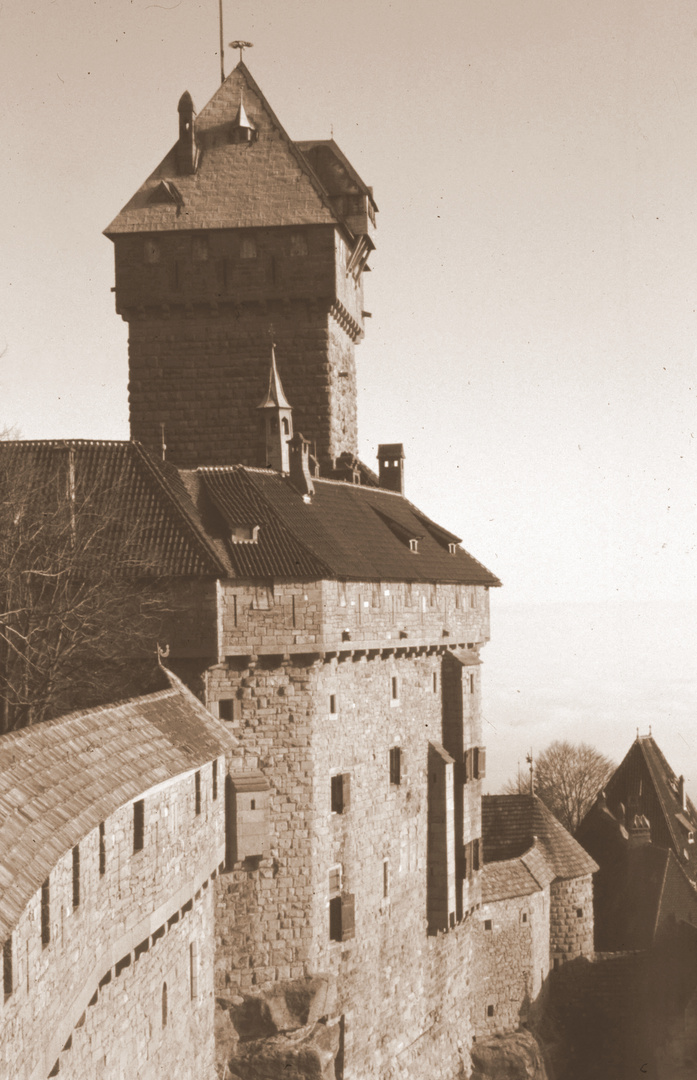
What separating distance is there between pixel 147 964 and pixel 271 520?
13.2 metres

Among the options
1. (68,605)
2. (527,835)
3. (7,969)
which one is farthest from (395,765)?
(7,969)

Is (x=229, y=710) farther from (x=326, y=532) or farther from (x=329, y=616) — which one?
(x=326, y=532)

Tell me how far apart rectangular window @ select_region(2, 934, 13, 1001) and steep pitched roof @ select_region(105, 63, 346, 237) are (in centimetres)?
2769

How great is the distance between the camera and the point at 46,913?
45.2ft

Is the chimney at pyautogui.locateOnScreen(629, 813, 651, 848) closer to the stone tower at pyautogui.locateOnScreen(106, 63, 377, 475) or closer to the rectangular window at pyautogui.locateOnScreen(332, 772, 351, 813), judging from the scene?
the stone tower at pyautogui.locateOnScreen(106, 63, 377, 475)

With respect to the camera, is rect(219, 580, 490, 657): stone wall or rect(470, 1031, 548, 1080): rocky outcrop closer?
rect(219, 580, 490, 657): stone wall

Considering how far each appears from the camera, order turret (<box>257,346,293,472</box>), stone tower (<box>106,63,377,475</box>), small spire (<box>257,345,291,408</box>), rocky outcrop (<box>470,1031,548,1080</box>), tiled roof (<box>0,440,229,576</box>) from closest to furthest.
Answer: tiled roof (<box>0,440,229,576</box>) < turret (<box>257,346,293,472</box>) < small spire (<box>257,345,291,408</box>) < stone tower (<box>106,63,377,475</box>) < rocky outcrop (<box>470,1031,548,1080</box>)

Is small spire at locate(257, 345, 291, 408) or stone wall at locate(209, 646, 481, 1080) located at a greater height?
small spire at locate(257, 345, 291, 408)

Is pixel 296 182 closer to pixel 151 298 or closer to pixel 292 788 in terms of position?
pixel 151 298

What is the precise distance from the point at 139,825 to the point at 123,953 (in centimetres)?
167

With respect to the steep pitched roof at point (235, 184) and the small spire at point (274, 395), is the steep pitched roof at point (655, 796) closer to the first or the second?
the small spire at point (274, 395)

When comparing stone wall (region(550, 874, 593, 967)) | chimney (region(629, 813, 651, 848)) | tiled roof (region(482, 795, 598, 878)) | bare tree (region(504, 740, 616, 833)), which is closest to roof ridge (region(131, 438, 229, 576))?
tiled roof (region(482, 795, 598, 878))

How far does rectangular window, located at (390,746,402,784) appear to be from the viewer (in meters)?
→ 34.4

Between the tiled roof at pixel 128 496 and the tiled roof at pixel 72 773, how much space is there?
6028 mm
